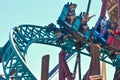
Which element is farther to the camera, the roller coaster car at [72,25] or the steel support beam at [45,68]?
the roller coaster car at [72,25]

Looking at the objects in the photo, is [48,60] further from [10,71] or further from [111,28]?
[10,71]

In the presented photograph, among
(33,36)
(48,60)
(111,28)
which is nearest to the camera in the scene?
(48,60)

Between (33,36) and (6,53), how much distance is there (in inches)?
88.4

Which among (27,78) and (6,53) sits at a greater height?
(6,53)

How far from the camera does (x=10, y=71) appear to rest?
1582cm

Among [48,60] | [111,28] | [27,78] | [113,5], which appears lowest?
[27,78]

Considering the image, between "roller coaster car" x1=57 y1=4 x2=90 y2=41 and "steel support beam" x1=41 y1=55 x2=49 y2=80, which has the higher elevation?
"roller coaster car" x1=57 y1=4 x2=90 y2=41

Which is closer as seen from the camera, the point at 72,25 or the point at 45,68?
the point at 45,68

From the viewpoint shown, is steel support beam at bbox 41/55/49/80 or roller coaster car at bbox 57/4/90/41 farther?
roller coaster car at bbox 57/4/90/41

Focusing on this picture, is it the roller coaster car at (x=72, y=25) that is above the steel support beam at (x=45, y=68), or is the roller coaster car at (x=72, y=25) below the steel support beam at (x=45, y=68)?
above

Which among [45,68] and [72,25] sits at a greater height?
[72,25]

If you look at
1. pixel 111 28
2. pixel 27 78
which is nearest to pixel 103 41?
pixel 111 28

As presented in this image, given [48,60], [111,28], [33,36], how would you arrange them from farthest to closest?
1. [33,36]
2. [111,28]
3. [48,60]

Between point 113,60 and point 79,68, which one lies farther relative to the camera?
point 113,60
